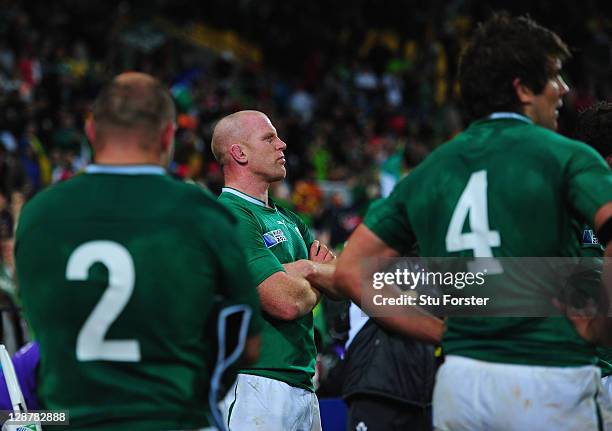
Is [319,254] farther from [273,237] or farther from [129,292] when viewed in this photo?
[129,292]

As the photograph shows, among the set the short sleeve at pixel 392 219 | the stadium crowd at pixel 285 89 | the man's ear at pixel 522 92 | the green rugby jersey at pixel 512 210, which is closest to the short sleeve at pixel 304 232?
the short sleeve at pixel 392 219

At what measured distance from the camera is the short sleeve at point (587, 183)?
3086 millimetres

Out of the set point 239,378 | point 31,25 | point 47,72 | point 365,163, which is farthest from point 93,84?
point 239,378

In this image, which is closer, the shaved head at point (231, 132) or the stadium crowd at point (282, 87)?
the shaved head at point (231, 132)

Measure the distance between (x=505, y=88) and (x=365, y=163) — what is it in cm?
1610

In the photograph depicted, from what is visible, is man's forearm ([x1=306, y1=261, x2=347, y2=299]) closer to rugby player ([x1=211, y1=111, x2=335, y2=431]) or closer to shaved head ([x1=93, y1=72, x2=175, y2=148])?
rugby player ([x1=211, y1=111, x2=335, y2=431])

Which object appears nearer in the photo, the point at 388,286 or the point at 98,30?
the point at 388,286

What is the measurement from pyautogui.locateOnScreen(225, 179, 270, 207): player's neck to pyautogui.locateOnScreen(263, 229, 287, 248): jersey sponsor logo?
246 mm

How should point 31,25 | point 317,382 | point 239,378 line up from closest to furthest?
point 239,378, point 317,382, point 31,25

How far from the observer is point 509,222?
127 inches

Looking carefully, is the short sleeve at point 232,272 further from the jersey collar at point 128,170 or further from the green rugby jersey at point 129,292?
the jersey collar at point 128,170

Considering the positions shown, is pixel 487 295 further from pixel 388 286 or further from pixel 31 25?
pixel 31 25

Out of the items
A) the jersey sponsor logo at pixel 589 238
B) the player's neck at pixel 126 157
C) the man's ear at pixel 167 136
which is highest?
the man's ear at pixel 167 136

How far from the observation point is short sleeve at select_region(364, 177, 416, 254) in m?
3.46
